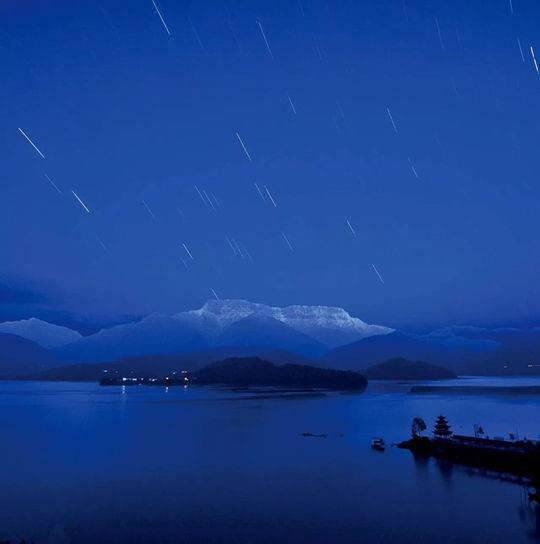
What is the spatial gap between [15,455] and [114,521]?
15.7m

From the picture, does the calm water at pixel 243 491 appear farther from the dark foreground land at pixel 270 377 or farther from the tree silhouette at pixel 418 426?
the dark foreground land at pixel 270 377

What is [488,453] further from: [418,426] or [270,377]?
[270,377]

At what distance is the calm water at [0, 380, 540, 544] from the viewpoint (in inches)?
617

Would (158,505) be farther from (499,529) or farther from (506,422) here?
(506,422)

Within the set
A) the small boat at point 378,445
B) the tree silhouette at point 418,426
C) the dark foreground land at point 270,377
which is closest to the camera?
the small boat at point 378,445

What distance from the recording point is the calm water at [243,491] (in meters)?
15.7

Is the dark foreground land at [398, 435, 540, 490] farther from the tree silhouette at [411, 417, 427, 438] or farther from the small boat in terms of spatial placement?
the tree silhouette at [411, 417, 427, 438]

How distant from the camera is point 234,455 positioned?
28859 mm

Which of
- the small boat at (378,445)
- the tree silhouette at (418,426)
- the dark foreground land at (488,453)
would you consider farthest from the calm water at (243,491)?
the tree silhouette at (418,426)

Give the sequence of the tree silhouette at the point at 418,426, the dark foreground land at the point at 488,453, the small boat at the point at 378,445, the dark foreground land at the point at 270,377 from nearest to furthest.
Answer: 1. the dark foreground land at the point at 488,453
2. the small boat at the point at 378,445
3. the tree silhouette at the point at 418,426
4. the dark foreground land at the point at 270,377

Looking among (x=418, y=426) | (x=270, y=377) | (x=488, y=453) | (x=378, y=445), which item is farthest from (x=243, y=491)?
(x=270, y=377)

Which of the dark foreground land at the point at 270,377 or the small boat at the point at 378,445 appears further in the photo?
the dark foreground land at the point at 270,377

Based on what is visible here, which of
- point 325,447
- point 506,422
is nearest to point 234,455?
point 325,447

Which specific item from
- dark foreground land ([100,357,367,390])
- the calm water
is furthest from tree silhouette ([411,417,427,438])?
dark foreground land ([100,357,367,390])
